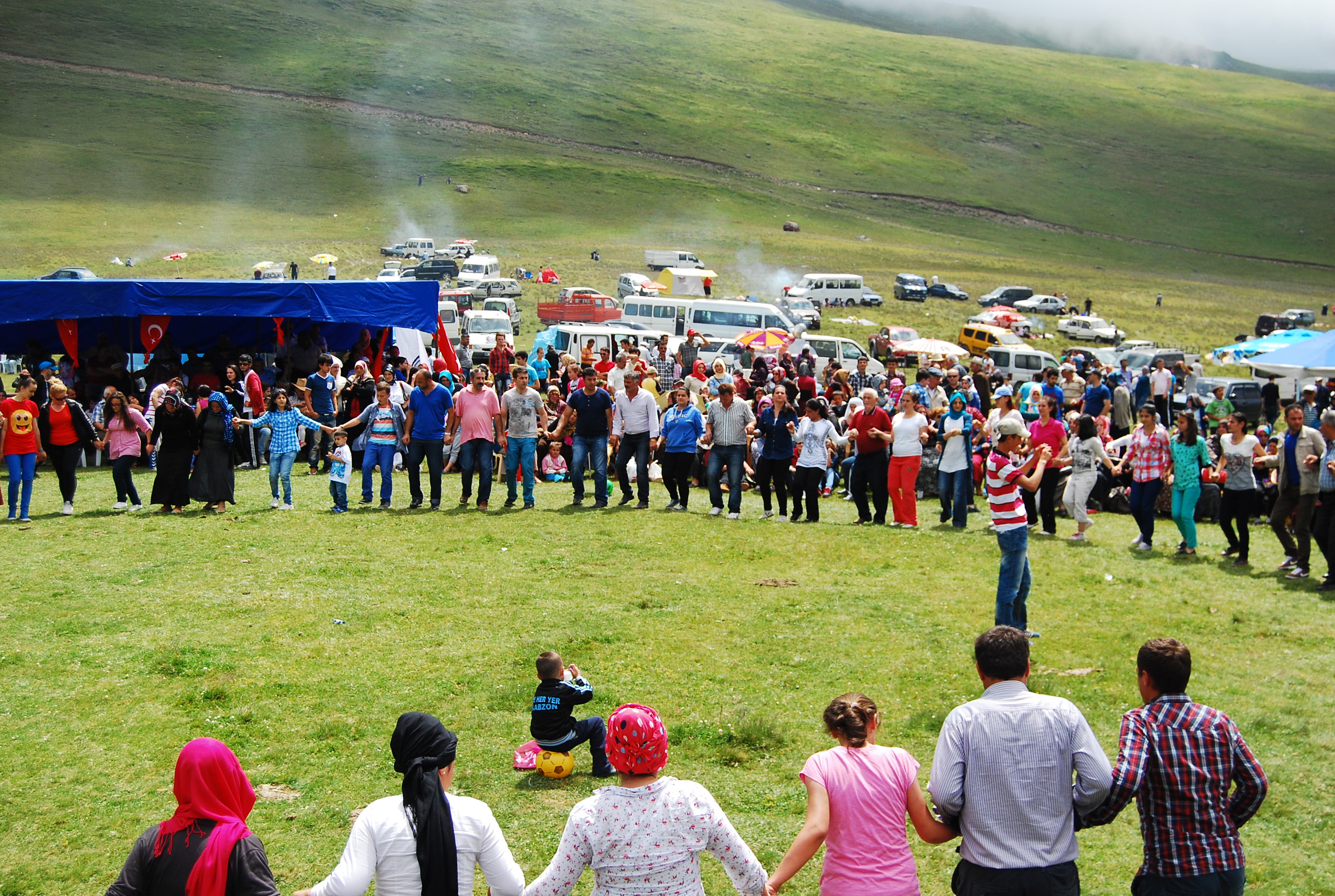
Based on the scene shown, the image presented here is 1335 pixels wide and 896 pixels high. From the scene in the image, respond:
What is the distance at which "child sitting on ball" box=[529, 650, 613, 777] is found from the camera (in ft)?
21.5

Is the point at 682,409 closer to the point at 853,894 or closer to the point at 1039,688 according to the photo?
the point at 1039,688

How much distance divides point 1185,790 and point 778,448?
10809 mm

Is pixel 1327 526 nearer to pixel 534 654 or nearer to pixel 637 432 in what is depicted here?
pixel 637 432

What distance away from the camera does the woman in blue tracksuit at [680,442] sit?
14742 mm

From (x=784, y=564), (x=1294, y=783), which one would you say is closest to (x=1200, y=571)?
(x=784, y=564)

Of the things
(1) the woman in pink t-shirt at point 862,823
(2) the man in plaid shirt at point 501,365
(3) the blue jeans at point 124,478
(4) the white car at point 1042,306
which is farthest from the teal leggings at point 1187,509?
(4) the white car at point 1042,306

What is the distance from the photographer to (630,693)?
7875 mm

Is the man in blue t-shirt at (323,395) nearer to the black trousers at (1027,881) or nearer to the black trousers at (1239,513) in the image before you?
the black trousers at (1239,513)

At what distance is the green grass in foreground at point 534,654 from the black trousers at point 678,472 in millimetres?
970

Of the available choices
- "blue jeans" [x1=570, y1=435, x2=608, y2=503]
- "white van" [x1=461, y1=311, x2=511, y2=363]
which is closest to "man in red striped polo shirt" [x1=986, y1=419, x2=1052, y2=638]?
"blue jeans" [x1=570, y1=435, x2=608, y2=503]

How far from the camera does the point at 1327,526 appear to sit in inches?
448

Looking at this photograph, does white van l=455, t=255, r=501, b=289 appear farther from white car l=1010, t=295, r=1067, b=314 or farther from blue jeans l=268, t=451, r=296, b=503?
blue jeans l=268, t=451, r=296, b=503

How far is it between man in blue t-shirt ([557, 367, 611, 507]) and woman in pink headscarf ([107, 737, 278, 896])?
10.9 m

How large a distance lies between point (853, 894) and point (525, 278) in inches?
2386
